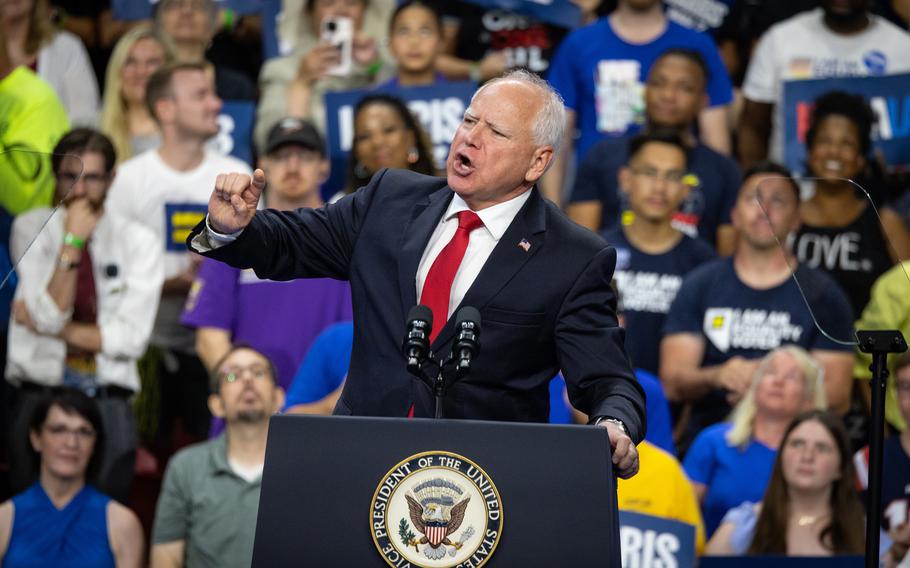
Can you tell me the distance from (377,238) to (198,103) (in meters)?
3.55

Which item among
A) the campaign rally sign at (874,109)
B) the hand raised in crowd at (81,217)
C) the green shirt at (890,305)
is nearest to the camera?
A: the green shirt at (890,305)

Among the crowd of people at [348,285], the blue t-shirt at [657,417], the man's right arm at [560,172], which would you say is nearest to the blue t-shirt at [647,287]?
the crowd of people at [348,285]

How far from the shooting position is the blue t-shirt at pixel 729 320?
6.04 m

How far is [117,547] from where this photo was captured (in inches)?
213

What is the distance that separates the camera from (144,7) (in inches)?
298

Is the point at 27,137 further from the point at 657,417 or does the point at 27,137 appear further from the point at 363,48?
the point at 657,417

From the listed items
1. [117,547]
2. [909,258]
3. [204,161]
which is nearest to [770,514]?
[909,258]

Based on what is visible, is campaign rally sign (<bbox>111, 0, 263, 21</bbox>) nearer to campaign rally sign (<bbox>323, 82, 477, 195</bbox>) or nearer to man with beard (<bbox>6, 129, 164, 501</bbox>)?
campaign rally sign (<bbox>323, 82, 477, 195</bbox>)

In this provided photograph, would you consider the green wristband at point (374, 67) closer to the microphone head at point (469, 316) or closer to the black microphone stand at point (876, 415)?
the black microphone stand at point (876, 415)

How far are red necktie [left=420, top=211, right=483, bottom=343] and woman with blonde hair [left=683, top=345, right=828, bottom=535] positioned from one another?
2.63m

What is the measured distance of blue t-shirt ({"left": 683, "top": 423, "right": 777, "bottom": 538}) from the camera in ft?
18.2

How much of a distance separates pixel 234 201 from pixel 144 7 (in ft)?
15.8

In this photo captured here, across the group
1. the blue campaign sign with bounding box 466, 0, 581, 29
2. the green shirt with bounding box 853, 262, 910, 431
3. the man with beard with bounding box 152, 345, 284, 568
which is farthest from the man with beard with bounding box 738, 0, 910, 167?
the man with beard with bounding box 152, 345, 284, 568

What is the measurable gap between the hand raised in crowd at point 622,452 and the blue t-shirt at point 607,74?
4387 millimetres
